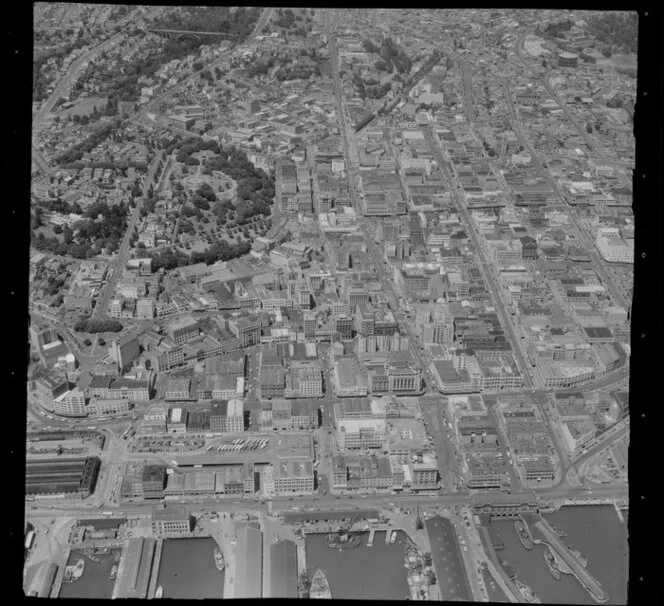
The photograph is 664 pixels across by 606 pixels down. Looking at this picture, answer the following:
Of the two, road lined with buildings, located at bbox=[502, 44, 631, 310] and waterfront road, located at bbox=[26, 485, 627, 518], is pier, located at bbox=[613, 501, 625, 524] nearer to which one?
waterfront road, located at bbox=[26, 485, 627, 518]

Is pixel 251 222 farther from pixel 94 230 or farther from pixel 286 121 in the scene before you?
pixel 286 121

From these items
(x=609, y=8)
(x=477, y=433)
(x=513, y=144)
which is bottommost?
(x=513, y=144)

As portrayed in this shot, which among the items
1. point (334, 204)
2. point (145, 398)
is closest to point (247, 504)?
point (145, 398)

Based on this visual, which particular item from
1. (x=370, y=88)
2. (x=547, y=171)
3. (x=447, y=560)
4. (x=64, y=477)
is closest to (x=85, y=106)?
(x=370, y=88)

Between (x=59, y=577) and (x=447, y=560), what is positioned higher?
(x=59, y=577)

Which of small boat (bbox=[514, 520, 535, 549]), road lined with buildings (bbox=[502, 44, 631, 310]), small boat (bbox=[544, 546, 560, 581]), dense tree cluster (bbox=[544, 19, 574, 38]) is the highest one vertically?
dense tree cluster (bbox=[544, 19, 574, 38])

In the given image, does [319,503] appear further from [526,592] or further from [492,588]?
[526,592]

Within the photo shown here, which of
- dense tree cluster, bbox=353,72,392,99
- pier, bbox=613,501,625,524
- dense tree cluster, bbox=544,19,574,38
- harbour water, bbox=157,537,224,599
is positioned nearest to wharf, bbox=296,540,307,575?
harbour water, bbox=157,537,224,599
